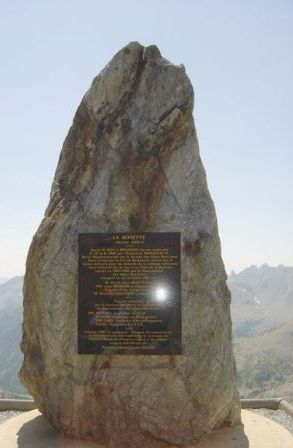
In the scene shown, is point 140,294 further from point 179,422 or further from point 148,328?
point 179,422

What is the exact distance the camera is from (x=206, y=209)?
33.1 ft

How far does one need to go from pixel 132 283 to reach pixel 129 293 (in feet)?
0.68

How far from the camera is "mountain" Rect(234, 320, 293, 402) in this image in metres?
132

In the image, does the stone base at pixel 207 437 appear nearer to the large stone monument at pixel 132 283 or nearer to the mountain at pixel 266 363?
the large stone monument at pixel 132 283

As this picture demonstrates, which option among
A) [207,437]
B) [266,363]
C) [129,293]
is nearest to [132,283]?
[129,293]

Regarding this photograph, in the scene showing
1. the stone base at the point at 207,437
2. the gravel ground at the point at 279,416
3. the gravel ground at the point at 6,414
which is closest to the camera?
the stone base at the point at 207,437

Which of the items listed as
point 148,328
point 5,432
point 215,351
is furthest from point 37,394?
point 215,351

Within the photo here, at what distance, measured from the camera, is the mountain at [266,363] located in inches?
5212

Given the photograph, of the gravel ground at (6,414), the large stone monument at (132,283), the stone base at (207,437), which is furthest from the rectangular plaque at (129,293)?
the gravel ground at (6,414)

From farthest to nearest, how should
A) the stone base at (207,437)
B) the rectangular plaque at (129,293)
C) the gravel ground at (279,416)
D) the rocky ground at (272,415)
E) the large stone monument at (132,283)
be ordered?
the rocky ground at (272,415), the gravel ground at (279,416), the rectangular plaque at (129,293), the stone base at (207,437), the large stone monument at (132,283)

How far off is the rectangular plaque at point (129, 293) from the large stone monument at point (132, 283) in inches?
0.8

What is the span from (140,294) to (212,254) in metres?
1.66

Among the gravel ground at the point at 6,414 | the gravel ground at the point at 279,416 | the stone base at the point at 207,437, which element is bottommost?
the gravel ground at the point at 279,416

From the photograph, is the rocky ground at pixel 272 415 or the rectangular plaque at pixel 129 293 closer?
the rectangular plaque at pixel 129 293
